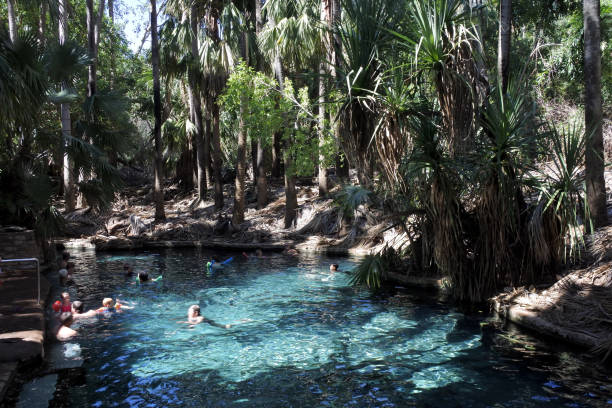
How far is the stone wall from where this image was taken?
13.3 metres

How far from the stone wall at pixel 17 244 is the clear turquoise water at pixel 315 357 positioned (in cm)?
191

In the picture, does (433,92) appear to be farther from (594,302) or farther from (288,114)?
(288,114)

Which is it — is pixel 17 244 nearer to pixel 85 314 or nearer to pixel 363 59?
pixel 85 314

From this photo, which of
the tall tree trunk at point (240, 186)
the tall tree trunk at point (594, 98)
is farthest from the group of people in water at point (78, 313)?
the tall tree trunk at point (240, 186)

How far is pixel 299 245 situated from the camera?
19.9 m

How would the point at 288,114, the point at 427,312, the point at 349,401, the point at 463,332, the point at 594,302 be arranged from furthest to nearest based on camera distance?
the point at 288,114 → the point at 427,312 → the point at 463,332 → the point at 594,302 → the point at 349,401

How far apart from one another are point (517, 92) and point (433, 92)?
5.91 feet

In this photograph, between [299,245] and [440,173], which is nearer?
[440,173]

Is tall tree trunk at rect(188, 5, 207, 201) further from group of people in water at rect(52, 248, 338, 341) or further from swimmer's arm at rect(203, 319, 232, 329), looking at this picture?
swimmer's arm at rect(203, 319, 232, 329)

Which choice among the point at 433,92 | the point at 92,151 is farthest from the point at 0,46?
the point at 433,92

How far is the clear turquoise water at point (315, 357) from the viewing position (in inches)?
263

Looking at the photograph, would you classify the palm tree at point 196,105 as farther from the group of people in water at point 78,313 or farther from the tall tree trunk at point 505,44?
the tall tree trunk at point 505,44

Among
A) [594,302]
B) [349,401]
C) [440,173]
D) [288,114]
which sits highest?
[288,114]

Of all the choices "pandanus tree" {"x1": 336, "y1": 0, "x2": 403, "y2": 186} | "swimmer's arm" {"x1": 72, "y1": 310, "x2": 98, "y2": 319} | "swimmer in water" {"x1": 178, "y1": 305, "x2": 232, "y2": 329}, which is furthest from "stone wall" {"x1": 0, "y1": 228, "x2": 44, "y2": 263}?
→ "pandanus tree" {"x1": 336, "y1": 0, "x2": 403, "y2": 186}
